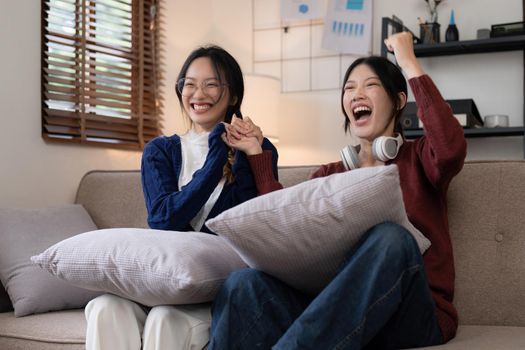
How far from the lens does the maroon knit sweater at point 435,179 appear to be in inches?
65.3

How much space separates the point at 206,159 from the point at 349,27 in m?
1.86

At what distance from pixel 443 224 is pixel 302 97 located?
198cm

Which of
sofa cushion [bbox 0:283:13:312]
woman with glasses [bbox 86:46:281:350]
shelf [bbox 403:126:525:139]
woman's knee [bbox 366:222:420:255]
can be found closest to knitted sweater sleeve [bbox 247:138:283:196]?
woman with glasses [bbox 86:46:281:350]

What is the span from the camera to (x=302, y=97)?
366cm

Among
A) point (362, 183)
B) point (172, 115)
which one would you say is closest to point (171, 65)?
point (172, 115)

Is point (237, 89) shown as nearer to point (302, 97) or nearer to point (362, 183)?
point (362, 183)

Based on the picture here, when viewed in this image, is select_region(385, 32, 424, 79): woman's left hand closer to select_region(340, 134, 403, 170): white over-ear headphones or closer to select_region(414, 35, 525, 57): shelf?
select_region(340, 134, 403, 170): white over-ear headphones

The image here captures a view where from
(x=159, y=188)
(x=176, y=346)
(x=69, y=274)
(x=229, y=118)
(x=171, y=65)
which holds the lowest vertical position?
(x=176, y=346)

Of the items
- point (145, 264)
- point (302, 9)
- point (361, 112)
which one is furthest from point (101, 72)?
point (145, 264)

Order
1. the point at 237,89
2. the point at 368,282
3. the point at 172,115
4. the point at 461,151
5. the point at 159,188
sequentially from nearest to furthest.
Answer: the point at 368,282 → the point at 461,151 → the point at 159,188 → the point at 237,89 → the point at 172,115

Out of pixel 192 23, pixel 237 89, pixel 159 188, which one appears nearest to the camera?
pixel 159 188

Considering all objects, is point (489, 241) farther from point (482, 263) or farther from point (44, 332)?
point (44, 332)

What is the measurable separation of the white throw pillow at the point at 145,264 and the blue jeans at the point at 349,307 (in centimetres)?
7

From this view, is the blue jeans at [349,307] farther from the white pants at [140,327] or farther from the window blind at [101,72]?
the window blind at [101,72]
